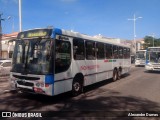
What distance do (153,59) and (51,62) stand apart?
57.7 feet

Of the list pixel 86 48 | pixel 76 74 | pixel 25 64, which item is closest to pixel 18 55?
pixel 25 64

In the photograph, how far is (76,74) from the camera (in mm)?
10086

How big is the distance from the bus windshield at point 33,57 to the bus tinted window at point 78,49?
5.81 ft

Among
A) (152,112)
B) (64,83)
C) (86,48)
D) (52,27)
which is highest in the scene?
(52,27)

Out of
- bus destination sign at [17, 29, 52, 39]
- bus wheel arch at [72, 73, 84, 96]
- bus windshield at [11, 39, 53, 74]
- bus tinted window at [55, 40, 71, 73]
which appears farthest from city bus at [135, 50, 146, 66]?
bus windshield at [11, 39, 53, 74]

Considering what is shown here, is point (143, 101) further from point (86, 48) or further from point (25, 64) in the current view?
point (25, 64)

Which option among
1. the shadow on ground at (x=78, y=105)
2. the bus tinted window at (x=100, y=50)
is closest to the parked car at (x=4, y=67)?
the shadow on ground at (x=78, y=105)

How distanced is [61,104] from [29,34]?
311 centimetres

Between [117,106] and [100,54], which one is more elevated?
[100,54]

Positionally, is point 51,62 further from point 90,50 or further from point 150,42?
point 150,42

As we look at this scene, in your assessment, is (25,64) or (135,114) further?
(25,64)

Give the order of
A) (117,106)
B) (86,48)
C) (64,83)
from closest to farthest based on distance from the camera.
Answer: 1. (117,106)
2. (64,83)
3. (86,48)

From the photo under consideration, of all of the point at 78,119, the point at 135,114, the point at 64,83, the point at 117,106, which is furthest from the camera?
the point at 64,83

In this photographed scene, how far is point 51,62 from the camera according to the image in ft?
27.3
